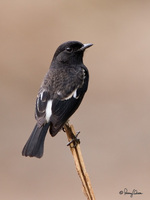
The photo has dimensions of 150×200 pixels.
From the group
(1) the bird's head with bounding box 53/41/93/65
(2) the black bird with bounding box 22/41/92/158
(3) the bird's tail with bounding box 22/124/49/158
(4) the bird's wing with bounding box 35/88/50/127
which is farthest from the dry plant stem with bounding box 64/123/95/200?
(1) the bird's head with bounding box 53/41/93/65

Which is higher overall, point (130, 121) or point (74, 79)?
point (130, 121)

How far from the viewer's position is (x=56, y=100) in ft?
17.5

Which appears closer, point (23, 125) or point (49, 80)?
point (49, 80)

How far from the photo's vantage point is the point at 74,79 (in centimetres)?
557

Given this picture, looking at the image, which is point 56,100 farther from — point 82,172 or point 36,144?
point 82,172

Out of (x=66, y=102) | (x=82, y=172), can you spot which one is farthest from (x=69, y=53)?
(x=82, y=172)

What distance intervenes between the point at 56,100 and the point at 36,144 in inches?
20.7

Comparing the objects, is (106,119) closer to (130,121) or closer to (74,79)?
(130,121)

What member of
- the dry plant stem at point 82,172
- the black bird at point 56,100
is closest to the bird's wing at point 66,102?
the black bird at point 56,100

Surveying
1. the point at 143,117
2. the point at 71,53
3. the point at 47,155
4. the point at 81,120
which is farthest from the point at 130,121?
the point at 71,53

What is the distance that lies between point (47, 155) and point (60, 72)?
11.9 ft

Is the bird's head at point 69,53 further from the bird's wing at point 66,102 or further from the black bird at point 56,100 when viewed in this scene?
the bird's wing at point 66,102

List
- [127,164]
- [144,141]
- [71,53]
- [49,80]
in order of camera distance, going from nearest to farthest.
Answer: [49,80] → [71,53] → [127,164] → [144,141]

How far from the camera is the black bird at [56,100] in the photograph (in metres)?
5.14
